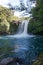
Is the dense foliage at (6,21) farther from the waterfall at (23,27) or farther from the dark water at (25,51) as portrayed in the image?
the dark water at (25,51)

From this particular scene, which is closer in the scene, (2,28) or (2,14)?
(2,28)

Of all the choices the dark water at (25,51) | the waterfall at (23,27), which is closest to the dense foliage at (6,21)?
the waterfall at (23,27)

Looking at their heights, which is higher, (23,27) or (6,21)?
(6,21)

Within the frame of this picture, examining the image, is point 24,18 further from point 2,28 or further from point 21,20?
point 2,28

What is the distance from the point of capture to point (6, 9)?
145ft

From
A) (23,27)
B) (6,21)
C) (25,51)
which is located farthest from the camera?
(23,27)

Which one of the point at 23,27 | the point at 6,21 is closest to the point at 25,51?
the point at 6,21

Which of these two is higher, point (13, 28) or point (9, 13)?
point (9, 13)

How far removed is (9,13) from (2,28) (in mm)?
6272

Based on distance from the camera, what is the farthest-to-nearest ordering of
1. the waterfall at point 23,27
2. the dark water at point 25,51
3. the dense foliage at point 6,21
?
the waterfall at point 23,27, the dense foliage at point 6,21, the dark water at point 25,51

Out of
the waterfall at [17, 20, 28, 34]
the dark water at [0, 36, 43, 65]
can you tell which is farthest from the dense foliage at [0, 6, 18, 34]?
the dark water at [0, 36, 43, 65]

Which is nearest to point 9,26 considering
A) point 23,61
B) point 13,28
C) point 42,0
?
point 13,28

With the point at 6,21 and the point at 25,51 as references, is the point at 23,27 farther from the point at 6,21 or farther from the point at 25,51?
the point at 25,51

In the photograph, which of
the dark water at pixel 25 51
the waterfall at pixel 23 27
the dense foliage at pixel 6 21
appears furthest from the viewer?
the waterfall at pixel 23 27
